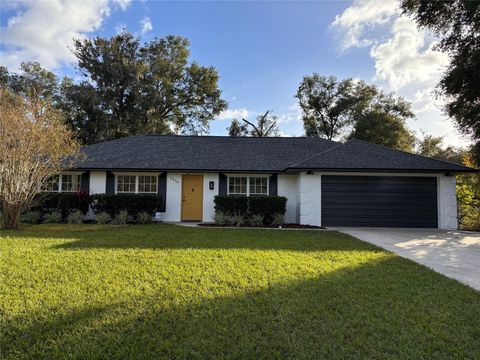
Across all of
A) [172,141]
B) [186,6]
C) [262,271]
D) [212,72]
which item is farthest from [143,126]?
[262,271]

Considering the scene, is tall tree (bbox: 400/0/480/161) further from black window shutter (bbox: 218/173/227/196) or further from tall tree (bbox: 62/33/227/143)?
tall tree (bbox: 62/33/227/143)

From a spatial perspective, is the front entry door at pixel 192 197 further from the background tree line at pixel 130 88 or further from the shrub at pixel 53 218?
the background tree line at pixel 130 88

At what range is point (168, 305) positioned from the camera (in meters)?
3.63

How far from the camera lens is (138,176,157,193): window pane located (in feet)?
45.5

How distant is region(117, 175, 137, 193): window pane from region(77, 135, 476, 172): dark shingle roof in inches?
25.5

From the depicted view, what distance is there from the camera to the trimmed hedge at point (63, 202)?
41.1ft

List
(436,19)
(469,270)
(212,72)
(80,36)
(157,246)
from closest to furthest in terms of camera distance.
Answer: (469,270), (157,246), (436,19), (80,36), (212,72)

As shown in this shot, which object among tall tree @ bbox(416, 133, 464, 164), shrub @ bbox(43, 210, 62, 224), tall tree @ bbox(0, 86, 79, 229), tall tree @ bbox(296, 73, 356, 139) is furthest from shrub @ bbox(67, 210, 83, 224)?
tall tree @ bbox(416, 133, 464, 164)

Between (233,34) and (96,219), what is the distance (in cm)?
1142

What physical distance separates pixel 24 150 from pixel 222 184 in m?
7.71

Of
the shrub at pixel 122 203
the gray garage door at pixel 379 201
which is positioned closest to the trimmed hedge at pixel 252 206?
the gray garage door at pixel 379 201

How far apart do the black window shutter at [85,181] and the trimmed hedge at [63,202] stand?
0.91 meters

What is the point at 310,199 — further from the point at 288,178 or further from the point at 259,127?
the point at 259,127

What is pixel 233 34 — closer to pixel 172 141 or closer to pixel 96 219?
pixel 172 141
